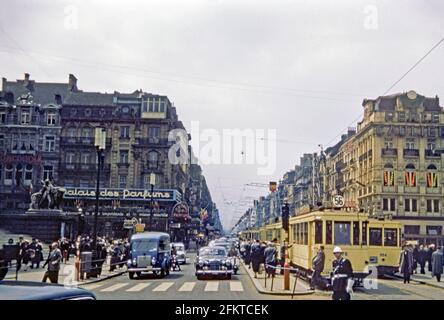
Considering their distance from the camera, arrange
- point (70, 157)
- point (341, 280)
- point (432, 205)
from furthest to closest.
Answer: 1. point (70, 157)
2. point (432, 205)
3. point (341, 280)

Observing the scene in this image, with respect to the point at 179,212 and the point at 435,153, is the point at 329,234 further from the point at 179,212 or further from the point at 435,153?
the point at 179,212

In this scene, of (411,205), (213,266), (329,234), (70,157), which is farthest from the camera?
(70,157)

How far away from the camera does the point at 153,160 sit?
1105 inches

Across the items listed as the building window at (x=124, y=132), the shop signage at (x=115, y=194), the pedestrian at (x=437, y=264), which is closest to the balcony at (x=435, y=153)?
the pedestrian at (x=437, y=264)

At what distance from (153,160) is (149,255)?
764 cm

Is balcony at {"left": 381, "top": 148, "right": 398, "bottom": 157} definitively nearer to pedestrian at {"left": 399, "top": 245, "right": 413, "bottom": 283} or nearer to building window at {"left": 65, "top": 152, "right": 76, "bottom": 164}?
pedestrian at {"left": 399, "top": 245, "right": 413, "bottom": 283}

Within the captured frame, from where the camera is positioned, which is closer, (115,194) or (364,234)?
(364,234)

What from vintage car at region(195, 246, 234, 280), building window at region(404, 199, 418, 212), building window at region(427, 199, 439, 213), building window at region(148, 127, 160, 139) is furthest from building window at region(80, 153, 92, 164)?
building window at region(427, 199, 439, 213)

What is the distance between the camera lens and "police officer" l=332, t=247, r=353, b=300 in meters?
7.20

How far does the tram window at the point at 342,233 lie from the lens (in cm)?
1619

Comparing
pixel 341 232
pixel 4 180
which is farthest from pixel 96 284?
pixel 341 232

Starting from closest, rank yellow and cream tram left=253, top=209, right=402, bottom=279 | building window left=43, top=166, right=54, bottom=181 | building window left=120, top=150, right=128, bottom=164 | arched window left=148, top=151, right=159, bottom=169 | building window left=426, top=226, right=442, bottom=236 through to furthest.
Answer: yellow and cream tram left=253, top=209, right=402, bottom=279
building window left=120, top=150, right=128, bottom=164
building window left=43, top=166, right=54, bottom=181
building window left=426, top=226, right=442, bottom=236
arched window left=148, top=151, right=159, bottom=169

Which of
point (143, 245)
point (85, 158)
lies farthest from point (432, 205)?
point (85, 158)
